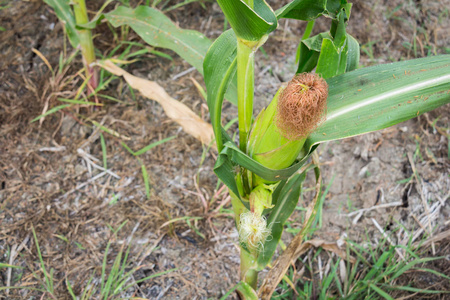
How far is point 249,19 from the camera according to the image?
2.77 ft

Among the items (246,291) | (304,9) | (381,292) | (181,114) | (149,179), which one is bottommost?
(381,292)

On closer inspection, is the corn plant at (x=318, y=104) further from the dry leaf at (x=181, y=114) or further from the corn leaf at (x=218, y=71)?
the dry leaf at (x=181, y=114)

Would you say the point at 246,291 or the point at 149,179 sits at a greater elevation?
the point at 149,179

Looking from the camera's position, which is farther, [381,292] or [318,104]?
[381,292]

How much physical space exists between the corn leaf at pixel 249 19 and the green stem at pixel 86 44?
1104 millimetres

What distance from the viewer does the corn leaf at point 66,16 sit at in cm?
180

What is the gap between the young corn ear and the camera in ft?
2.82

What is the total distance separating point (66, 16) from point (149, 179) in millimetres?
843

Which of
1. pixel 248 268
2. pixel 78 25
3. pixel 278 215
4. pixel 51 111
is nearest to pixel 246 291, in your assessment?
pixel 248 268

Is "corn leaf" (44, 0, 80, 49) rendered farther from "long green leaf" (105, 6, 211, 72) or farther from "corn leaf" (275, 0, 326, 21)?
"corn leaf" (275, 0, 326, 21)

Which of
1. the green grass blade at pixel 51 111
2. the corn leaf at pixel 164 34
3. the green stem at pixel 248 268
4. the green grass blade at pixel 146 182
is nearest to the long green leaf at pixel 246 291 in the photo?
the green stem at pixel 248 268

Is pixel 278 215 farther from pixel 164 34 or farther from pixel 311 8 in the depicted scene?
pixel 164 34

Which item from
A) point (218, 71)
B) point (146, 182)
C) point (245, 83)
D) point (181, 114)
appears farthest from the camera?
point (146, 182)

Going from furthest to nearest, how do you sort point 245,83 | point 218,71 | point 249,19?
1. point 218,71
2. point 245,83
3. point 249,19
